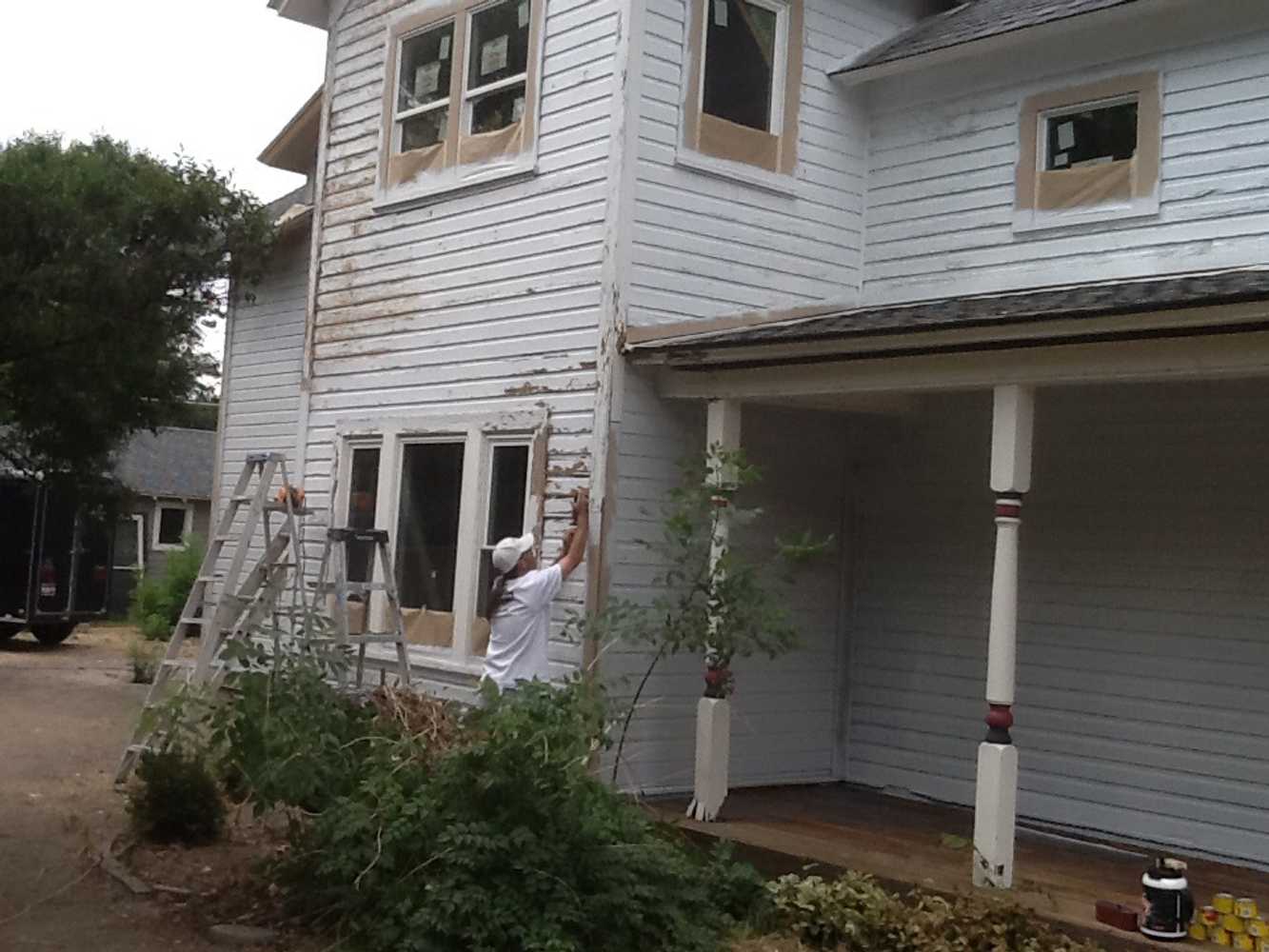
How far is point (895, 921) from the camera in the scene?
262 inches

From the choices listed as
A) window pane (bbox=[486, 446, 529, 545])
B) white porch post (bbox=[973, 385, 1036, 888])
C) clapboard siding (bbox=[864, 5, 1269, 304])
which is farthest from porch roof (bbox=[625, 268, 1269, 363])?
window pane (bbox=[486, 446, 529, 545])

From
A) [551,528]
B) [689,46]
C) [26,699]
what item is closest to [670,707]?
[551,528]

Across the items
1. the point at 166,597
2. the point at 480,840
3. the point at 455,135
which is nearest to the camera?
the point at 480,840

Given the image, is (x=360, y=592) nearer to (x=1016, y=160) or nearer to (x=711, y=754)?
(x=711, y=754)

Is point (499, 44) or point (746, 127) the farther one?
point (499, 44)

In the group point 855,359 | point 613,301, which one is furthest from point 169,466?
point 855,359

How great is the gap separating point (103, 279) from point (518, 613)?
422 inches

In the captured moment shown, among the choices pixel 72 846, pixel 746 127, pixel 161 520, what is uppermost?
pixel 746 127

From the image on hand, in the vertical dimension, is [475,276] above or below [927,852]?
above

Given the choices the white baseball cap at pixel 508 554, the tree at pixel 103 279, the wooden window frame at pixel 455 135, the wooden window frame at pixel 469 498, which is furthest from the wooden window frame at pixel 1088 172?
the tree at pixel 103 279

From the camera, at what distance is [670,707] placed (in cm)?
943

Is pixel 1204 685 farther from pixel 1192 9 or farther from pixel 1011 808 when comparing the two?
pixel 1192 9

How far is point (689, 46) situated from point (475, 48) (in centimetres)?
194

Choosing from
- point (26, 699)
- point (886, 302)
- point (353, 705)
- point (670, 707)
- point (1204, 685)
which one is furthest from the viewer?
point (26, 699)
